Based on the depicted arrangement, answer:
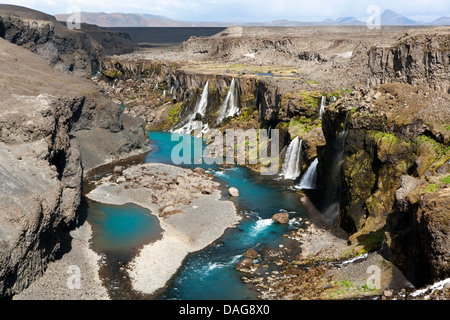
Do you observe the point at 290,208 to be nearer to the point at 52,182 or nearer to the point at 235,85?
the point at 52,182

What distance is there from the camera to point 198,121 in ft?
325

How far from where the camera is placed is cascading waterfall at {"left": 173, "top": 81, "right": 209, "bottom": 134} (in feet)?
320

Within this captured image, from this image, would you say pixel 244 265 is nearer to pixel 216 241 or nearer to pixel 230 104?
pixel 216 241

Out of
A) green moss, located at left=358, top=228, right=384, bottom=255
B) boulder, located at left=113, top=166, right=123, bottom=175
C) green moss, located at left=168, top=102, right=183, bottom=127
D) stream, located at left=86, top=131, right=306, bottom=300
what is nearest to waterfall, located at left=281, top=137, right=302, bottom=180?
stream, located at left=86, top=131, right=306, bottom=300

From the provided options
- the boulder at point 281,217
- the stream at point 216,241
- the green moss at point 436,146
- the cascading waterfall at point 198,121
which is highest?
the green moss at point 436,146

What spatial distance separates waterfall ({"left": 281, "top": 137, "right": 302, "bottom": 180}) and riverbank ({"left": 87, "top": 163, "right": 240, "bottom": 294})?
10950 millimetres

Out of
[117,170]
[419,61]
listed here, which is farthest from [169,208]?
[419,61]

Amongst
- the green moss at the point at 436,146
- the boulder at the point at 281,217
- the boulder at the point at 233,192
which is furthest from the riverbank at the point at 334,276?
the boulder at the point at 233,192

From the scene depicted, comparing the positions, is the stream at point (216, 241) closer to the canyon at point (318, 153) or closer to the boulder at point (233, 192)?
the boulder at point (233, 192)

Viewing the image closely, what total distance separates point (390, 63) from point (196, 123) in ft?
167

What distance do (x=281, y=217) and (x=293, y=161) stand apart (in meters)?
17.6

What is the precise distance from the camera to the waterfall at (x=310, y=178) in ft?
193

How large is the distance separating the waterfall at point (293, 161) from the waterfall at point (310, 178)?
3.75 metres

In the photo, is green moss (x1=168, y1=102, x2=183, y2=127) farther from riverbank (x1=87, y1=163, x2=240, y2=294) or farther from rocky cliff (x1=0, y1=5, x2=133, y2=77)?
rocky cliff (x1=0, y1=5, x2=133, y2=77)
